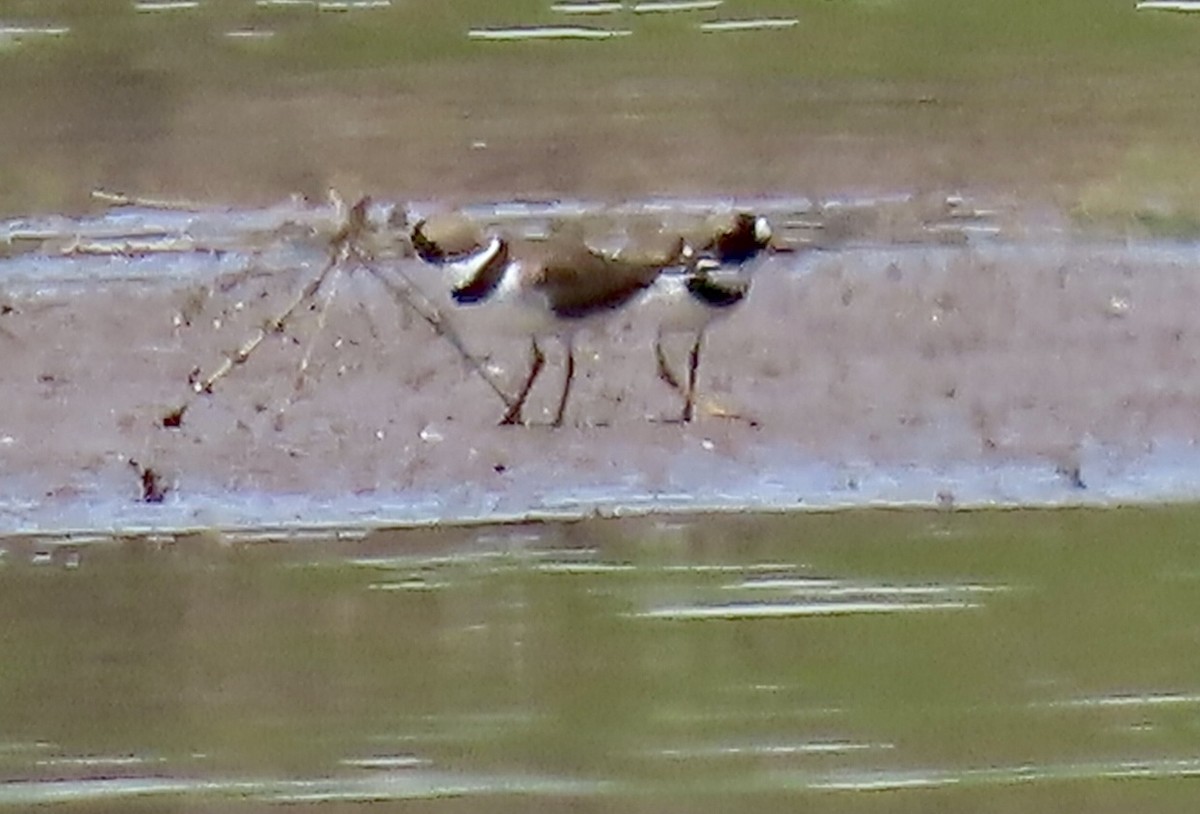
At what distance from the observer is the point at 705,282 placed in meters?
0.57

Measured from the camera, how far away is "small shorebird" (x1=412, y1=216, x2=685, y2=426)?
1.84 ft

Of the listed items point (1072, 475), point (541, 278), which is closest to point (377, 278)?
point (541, 278)

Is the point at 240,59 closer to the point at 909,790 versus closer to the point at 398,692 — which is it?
the point at 398,692

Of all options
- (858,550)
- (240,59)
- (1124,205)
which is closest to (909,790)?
(858,550)

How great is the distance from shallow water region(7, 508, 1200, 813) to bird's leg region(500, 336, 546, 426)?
38 millimetres

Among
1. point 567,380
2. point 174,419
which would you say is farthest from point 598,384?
point 174,419

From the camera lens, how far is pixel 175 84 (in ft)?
1.84

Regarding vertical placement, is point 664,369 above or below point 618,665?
above

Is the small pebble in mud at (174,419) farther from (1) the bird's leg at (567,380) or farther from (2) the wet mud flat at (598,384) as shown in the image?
(1) the bird's leg at (567,380)

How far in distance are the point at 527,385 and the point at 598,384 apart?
0.02 meters

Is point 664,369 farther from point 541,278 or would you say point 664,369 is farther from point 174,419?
point 174,419

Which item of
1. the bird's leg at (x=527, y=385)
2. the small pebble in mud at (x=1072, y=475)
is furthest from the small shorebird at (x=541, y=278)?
the small pebble in mud at (x=1072, y=475)

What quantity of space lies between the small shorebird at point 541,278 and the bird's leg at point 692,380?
0.09ft

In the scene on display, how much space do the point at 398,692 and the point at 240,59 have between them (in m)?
0.22
